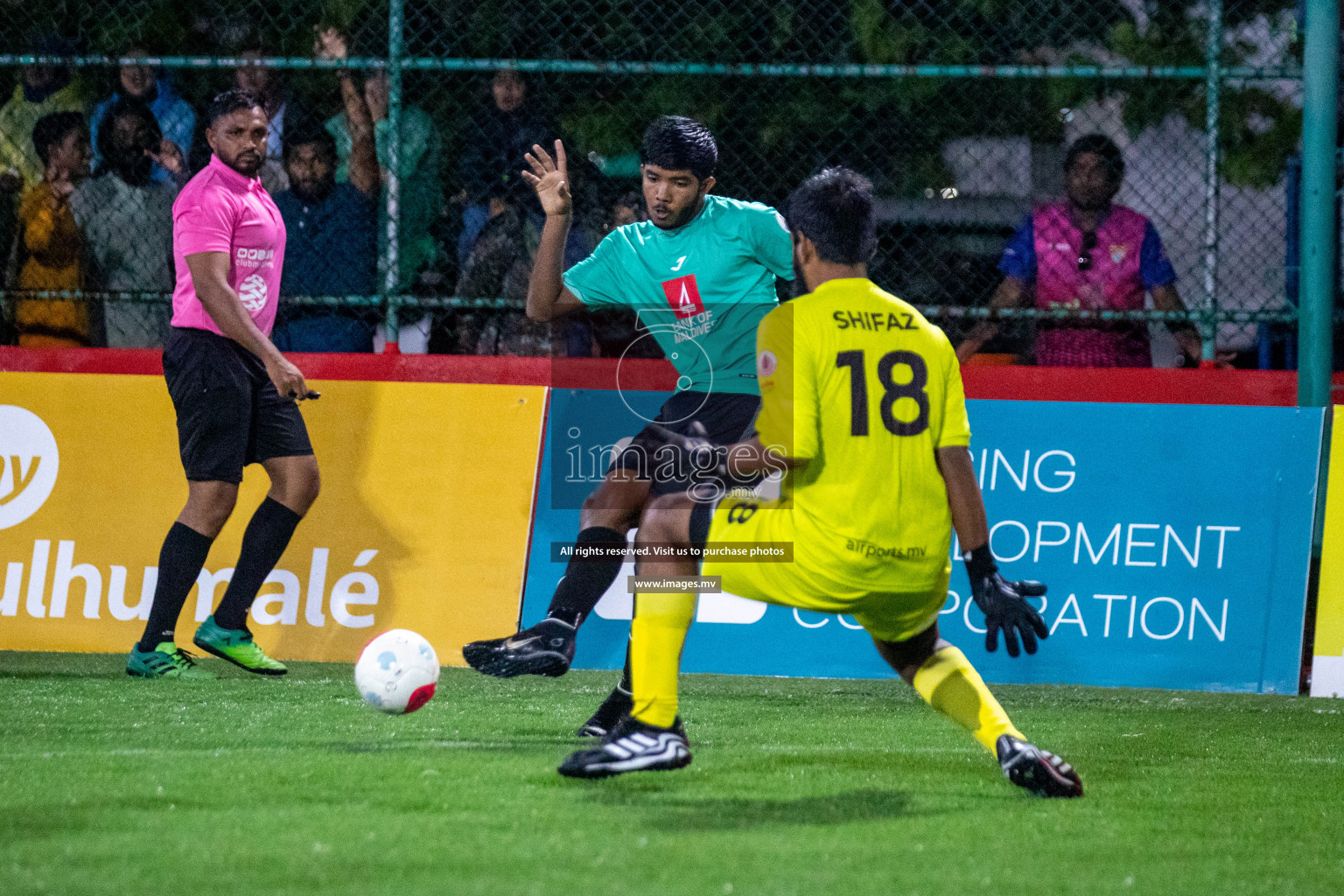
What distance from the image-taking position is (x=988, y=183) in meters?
8.24

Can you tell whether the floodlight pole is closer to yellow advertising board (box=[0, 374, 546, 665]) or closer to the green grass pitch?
yellow advertising board (box=[0, 374, 546, 665])

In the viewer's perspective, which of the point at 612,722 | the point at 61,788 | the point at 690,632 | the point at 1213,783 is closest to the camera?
the point at 61,788

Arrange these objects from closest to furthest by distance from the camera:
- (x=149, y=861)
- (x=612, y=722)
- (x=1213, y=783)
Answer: (x=149, y=861) < (x=1213, y=783) < (x=612, y=722)

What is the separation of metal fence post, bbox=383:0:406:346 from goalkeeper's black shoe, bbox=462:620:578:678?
Result: 3.17 meters

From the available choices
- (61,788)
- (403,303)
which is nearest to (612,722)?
(61,788)

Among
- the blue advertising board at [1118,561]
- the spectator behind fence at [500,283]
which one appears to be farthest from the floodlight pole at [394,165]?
the blue advertising board at [1118,561]

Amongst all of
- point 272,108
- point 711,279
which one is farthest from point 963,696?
point 272,108

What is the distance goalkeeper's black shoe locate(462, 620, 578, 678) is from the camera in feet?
16.3

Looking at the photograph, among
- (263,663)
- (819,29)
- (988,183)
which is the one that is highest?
(819,29)

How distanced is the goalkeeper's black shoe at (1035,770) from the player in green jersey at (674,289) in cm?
159

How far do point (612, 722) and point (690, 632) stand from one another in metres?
1.96

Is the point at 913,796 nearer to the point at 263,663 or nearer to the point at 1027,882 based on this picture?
A: the point at 1027,882

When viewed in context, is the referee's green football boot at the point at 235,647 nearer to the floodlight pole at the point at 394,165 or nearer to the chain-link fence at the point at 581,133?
the floodlight pole at the point at 394,165

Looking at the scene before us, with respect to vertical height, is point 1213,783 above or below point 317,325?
below
